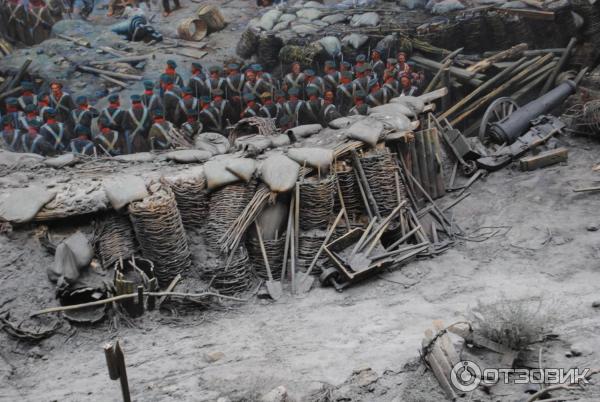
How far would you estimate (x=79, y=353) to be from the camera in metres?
6.75

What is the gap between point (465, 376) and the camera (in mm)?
4750

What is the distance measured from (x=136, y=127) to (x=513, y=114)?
5.97 metres

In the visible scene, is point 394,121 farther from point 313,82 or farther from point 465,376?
point 465,376

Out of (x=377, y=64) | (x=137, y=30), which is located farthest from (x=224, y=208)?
(x=377, y=64)

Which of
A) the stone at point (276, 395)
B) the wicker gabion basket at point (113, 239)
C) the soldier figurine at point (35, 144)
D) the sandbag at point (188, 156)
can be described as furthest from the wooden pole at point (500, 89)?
the stone at point (276, 395)

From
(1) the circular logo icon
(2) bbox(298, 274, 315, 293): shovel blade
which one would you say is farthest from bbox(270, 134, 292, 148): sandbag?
(1) the circular logo icon

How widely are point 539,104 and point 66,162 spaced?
737 cm

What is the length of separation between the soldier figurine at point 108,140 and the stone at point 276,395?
18.9 ft

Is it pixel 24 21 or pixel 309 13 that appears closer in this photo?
pixel 24 21

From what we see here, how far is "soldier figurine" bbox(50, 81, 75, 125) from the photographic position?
32.3 feet

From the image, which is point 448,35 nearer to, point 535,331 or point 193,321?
point 193,321

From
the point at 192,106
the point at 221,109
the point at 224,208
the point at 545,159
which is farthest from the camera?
the point at 221,109

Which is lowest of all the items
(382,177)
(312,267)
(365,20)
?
(312,267)

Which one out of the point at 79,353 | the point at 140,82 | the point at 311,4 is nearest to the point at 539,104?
the point at 311,4
